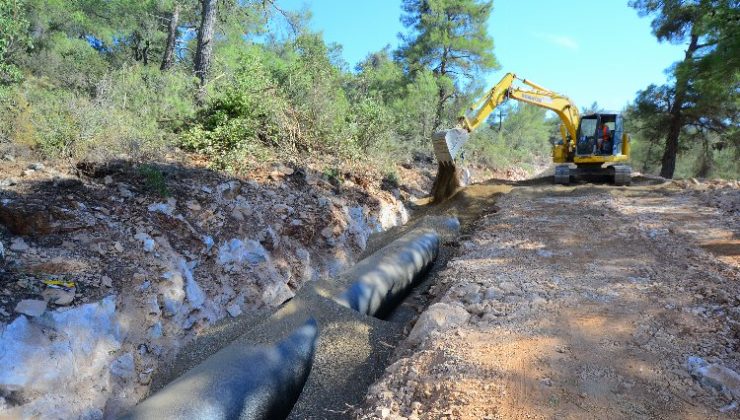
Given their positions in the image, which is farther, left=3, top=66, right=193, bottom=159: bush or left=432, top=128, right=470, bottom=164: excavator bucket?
left=432, top=128, right=470, bottom=164: excavator bucket

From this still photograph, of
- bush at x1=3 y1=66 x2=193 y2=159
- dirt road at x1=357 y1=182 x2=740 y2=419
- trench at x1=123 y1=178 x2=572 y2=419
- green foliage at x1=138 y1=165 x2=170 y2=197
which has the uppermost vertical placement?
bush at x1=3 y1=66 x2=193 y2=159

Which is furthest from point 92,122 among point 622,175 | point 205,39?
point 622,175

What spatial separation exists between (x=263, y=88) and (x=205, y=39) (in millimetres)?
1921

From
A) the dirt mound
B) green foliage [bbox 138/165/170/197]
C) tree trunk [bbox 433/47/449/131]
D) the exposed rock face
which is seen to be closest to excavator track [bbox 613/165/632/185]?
the dirt mound

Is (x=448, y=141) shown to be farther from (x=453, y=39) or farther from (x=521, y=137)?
(x=521, y=137)

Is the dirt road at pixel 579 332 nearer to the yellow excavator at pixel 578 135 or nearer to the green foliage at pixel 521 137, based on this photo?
the yellow excavator at pixel 578 135

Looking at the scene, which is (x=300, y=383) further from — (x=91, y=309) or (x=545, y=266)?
(x=545, y=266)

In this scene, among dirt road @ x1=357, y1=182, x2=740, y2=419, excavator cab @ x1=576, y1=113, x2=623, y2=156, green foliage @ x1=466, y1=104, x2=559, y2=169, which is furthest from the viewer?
green foliage @ x1=466, y1=104, x2=559, y2=169

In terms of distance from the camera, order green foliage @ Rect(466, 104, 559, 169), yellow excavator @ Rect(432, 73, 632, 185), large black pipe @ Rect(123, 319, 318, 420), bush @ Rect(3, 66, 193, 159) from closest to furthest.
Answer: large black pipe @ Rect(123, 319, 318, 420) → bush @ Rect(3, 66, 193, 159) → yellow excavator @ Rect(432, 73, 632, 185) → green foliage @ Rect(466, 104, 559, 169)

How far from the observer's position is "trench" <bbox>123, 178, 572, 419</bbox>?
283 cm

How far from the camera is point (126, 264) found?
4164 mm

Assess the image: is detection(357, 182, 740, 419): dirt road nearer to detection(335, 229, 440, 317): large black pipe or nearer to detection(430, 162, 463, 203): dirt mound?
detection(335, 229, 440, 317): large black pipe

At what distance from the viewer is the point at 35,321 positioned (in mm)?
3197

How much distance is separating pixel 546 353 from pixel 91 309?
3.58 m
